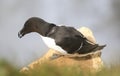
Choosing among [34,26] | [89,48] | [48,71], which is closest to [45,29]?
[34,26]

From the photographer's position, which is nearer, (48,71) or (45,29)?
(48,71)

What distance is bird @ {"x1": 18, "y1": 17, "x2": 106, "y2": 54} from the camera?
1269 mm

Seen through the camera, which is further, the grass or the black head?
the black head

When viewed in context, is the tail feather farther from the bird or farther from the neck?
the neck

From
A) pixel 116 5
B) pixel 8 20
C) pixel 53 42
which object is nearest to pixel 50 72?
pixel 53 42

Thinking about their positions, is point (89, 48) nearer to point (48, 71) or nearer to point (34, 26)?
point (34, 26)

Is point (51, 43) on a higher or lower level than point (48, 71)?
higher

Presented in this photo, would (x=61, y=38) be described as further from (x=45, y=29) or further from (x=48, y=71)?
(x=48, y=71)

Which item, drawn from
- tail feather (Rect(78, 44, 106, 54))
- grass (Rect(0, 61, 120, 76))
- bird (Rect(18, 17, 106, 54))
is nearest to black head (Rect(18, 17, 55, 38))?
bird (Rect(18, 17, 106, 54))

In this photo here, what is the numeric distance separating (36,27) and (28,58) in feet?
1.43

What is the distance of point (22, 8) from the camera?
2.98m

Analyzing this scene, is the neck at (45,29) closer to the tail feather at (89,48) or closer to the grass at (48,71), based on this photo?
the tail feather at (89,48)

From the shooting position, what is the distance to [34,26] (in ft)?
4.14

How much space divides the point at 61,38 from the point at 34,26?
0.35ft
